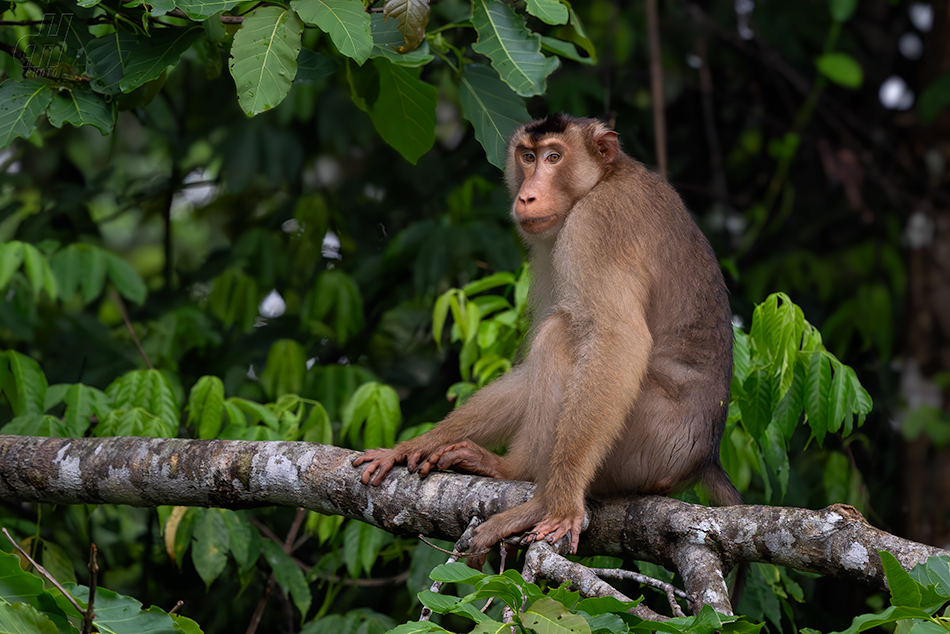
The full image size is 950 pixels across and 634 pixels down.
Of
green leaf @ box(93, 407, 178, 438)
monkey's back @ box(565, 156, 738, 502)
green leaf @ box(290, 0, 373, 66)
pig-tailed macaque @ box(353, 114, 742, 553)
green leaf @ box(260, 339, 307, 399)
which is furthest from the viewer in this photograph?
green leaf @ box(260, 339, 307, 399)

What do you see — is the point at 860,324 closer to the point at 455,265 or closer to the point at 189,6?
the point at 455,265

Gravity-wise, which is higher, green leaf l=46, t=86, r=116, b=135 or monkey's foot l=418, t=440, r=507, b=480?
green leaf l=46, t=86, r=116, b=135

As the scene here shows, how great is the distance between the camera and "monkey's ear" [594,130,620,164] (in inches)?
165

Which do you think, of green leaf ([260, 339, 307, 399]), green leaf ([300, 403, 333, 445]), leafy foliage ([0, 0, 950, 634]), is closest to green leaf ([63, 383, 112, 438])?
leafy foliage ([0, 0, 950, 634])

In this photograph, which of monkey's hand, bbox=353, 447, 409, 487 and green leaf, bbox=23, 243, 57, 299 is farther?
green leaf, bbox=23, 243, 57, 299

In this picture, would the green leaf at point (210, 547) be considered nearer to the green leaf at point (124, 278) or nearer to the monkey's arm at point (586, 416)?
the monkey's arm at point (586, 416)

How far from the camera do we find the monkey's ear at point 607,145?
420 cm

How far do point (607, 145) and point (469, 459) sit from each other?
1.65 m

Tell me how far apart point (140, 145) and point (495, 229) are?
19.5 feet

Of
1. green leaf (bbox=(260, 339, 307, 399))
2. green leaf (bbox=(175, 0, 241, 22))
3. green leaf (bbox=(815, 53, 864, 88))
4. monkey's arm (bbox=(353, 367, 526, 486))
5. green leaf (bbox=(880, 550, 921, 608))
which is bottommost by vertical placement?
green leaf (bbox=(260, 339, 307, 399))

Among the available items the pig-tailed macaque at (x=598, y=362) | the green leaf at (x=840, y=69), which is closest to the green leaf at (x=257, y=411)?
the pig-tailed macaque at (x=598, y=362)

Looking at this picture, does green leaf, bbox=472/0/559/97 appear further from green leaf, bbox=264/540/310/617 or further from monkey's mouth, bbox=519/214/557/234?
green leaf, bbox=264/540/310/617

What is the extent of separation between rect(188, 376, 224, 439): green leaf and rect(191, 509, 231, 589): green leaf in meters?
0.42

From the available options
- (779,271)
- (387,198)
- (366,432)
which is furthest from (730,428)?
(387,198)
